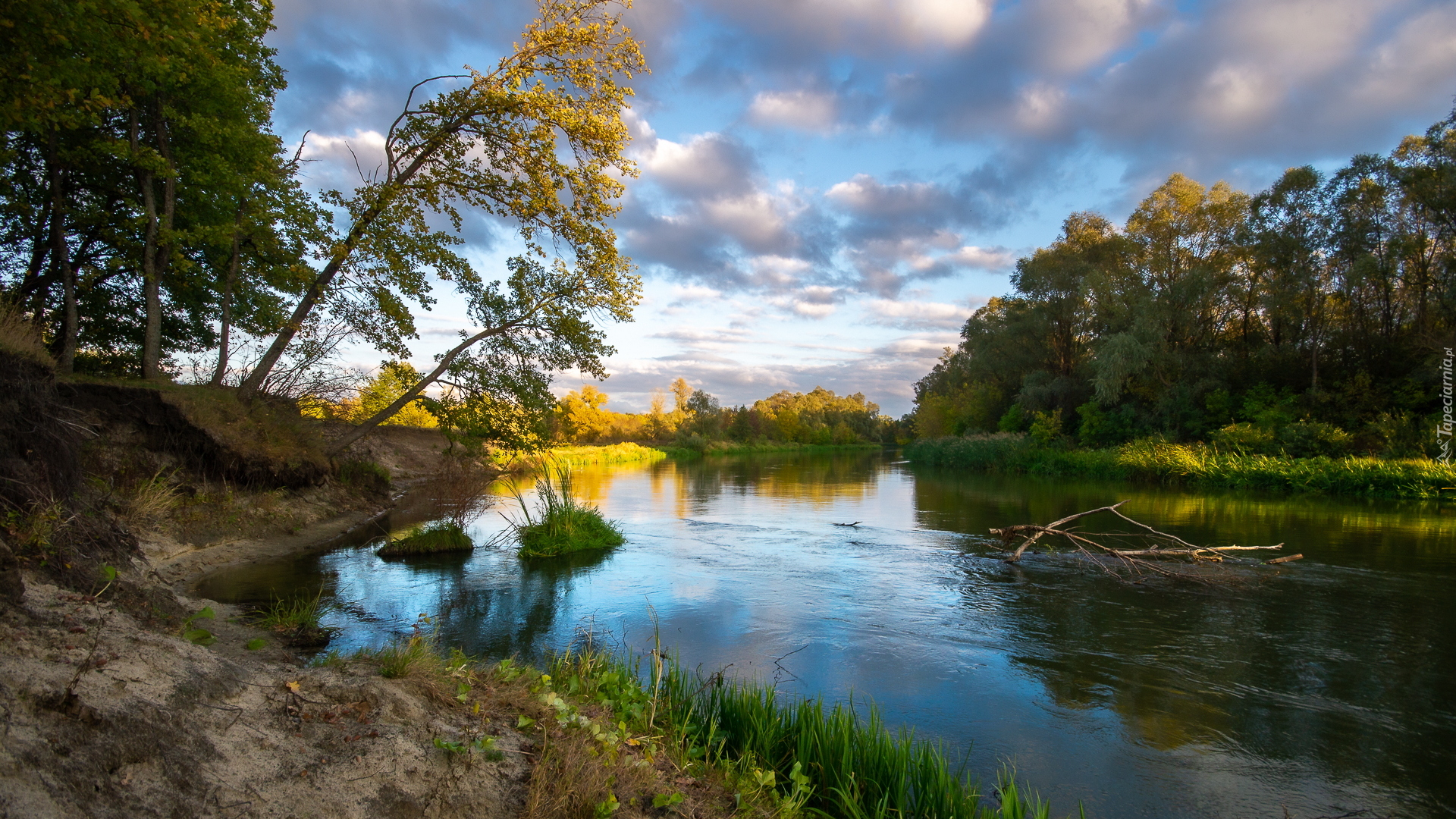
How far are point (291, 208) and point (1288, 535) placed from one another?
21630 millimetres

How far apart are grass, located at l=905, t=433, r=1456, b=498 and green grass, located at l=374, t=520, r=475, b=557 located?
25.6m

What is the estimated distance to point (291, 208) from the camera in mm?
13945

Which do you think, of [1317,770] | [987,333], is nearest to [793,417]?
[987,333]

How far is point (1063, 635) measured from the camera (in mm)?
8414

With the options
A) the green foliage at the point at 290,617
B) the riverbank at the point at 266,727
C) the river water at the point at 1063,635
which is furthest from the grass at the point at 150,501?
the riverbank at the point at 266,727

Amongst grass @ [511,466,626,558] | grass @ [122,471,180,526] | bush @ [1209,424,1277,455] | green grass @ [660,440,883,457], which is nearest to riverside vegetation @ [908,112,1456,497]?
bush @ [1209,424,1277,455]

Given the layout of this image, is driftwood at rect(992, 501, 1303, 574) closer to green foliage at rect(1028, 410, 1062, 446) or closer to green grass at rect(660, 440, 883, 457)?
green foliage at rect(1028, 410, 1062, 446)

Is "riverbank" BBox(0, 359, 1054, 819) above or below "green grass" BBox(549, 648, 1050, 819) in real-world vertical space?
above

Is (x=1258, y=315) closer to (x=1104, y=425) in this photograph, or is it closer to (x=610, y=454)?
(x=1104, y=425)

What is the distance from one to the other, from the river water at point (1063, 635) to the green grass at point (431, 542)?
0.46m

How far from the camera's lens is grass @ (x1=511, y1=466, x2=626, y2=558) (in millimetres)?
13734

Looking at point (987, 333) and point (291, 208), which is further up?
point (987, 333)

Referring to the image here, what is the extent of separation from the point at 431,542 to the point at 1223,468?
26.7 metres

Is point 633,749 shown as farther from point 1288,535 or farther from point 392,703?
point 1288,535
